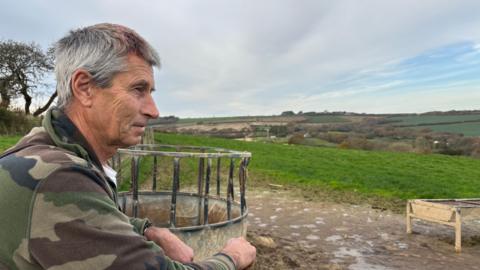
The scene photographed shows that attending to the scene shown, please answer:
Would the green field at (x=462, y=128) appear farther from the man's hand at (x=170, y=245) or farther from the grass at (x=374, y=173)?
the man's hand at (x=170, y=245)

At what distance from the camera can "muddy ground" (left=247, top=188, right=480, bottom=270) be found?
6.87m

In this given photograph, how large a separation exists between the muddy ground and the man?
17.2ft

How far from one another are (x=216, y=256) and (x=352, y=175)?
1708cm

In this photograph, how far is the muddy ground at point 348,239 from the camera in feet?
22.5

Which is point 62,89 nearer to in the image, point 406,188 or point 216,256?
point 216,256

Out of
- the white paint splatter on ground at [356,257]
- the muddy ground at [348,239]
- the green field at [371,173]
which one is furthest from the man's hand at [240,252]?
the green field at [371,173]

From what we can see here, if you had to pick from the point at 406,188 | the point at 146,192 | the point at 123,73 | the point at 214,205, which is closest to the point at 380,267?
the point at 214,205

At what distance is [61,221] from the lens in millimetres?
1082

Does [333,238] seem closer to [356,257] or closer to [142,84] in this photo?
[356,257]

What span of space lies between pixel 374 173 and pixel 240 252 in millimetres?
17875

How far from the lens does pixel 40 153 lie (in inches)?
47.2

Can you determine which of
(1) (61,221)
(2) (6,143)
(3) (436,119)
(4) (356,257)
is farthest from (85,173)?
(3) (436,119)

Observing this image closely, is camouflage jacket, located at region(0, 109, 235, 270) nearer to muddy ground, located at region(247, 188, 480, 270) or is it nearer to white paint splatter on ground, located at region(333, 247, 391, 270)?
muddy ground, located at region(247, 188, 480, 270)

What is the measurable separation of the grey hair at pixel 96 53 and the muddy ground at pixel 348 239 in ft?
17.6
